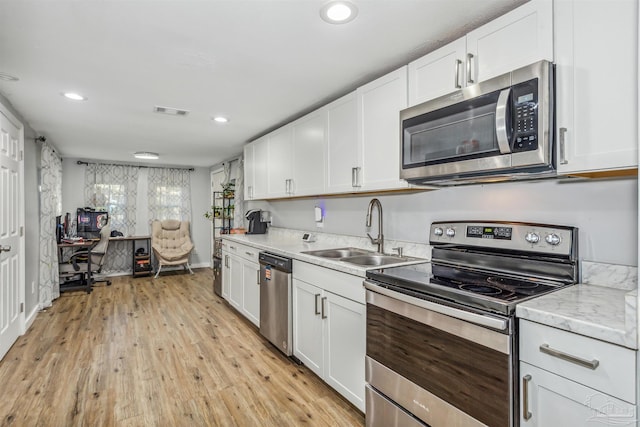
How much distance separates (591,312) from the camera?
1118mm

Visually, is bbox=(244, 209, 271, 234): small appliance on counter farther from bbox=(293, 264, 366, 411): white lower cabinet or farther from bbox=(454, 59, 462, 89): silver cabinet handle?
bbox=(454, 59, 462, 89): silver cabinet handle

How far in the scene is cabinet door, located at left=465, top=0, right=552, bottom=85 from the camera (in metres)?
1.39

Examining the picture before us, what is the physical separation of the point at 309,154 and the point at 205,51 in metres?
1.27

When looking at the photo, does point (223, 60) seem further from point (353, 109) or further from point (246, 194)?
point (246, 194)

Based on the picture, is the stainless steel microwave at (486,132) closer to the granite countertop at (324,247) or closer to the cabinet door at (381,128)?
the cabinet door at (381,128)

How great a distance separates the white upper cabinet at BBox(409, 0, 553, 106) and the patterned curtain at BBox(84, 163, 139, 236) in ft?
19.7

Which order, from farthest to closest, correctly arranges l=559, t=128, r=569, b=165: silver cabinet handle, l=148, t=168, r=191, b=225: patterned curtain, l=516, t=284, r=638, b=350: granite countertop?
l=148, t=168, r=191, b=225: patterned curtain < l=559, t=128, r=569, b=165: silver cabinet handle < l=516, t=284, r=638, b=350: granite countertop

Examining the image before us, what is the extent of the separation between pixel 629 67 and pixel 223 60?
6.52ft

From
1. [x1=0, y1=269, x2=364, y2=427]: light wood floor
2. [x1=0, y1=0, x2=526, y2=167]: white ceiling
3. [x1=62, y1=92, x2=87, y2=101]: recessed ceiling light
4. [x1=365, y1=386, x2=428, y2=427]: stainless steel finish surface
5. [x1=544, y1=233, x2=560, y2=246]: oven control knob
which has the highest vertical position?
[x1=0, y1=0, x2=526, y2=167]: white ceiling

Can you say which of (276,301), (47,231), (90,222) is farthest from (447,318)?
(90,222)

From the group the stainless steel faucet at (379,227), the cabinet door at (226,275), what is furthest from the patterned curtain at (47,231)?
the stainless steel faucet at (379,227)

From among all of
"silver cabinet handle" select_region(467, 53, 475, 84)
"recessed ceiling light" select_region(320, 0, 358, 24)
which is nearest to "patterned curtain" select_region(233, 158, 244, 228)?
"recessed ceiling light" select_region(320, 0, 358, 24)

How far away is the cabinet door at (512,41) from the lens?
1387 millimetres

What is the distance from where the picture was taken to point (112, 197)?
6203 millimetres
